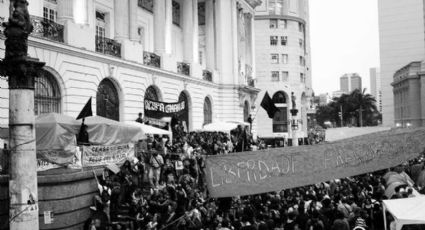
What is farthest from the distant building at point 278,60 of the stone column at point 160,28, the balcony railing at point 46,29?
the balcony railing at point 46,29

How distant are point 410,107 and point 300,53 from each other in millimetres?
21178

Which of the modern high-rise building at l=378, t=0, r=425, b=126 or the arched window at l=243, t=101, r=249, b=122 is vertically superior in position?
the modern high-rise building at l=378, t=0, r=425, b=126

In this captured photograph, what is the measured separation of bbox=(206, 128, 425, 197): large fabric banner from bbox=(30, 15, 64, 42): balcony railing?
14274 millimetres

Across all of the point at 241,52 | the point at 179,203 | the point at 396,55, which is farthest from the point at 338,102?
the point at 179,203

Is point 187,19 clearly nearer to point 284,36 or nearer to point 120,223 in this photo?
point 120,223

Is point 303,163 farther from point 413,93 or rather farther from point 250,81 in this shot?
point 413,93

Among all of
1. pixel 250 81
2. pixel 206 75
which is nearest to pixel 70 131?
pixel 206 75

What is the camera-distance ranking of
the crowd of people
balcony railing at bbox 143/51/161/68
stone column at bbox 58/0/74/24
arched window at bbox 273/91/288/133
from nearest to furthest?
the crowd of people
stone column at bbox 58/0/74/24
balcony railing at bbox 143/51/161/68
arched window at bbox 273/91/288/133

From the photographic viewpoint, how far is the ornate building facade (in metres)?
22.9

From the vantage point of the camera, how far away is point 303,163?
35.9 ft

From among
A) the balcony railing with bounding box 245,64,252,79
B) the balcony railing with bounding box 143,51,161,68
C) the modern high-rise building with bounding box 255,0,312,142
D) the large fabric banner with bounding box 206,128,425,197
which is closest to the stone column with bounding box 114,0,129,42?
the balcony railing with bounding box 143,51,161,68

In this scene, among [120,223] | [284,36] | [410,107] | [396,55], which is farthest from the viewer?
[396,55]

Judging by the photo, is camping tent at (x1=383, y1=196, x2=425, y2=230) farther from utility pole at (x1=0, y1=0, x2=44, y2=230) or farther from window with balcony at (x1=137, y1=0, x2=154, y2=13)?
window with balcony at (x1=137, y1=0, x2=154, y2=13)

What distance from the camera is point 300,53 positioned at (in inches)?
2958
